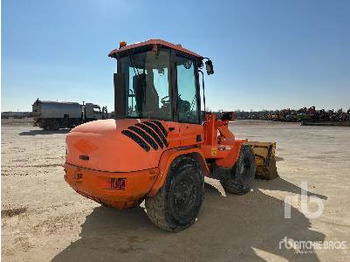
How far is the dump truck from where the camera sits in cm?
2962

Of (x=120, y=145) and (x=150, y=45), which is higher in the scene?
(x=150, y=45)

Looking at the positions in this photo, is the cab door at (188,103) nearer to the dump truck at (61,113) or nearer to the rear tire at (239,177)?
the rear tire at (239,177)

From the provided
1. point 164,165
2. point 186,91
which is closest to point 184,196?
point 164,165

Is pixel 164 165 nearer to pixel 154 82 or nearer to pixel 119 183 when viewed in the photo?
pixel 119 183

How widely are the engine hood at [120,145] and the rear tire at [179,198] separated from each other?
1.42ft

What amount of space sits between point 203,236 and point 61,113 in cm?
2896

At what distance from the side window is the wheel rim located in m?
0.98

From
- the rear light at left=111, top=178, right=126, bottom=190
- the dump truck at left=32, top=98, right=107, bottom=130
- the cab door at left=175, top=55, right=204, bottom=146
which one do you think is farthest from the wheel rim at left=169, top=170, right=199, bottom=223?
the dump truck at left=32, top=98, right=107, bottom=130

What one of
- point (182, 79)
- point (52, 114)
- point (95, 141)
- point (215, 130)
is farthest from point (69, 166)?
point (52, 114)

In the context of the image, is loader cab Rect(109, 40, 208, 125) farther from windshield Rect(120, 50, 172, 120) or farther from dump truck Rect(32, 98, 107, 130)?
dump truck Rect(32, 98, 107, 130)

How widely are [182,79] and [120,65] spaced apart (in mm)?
1099

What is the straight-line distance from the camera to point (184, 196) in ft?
15.9
